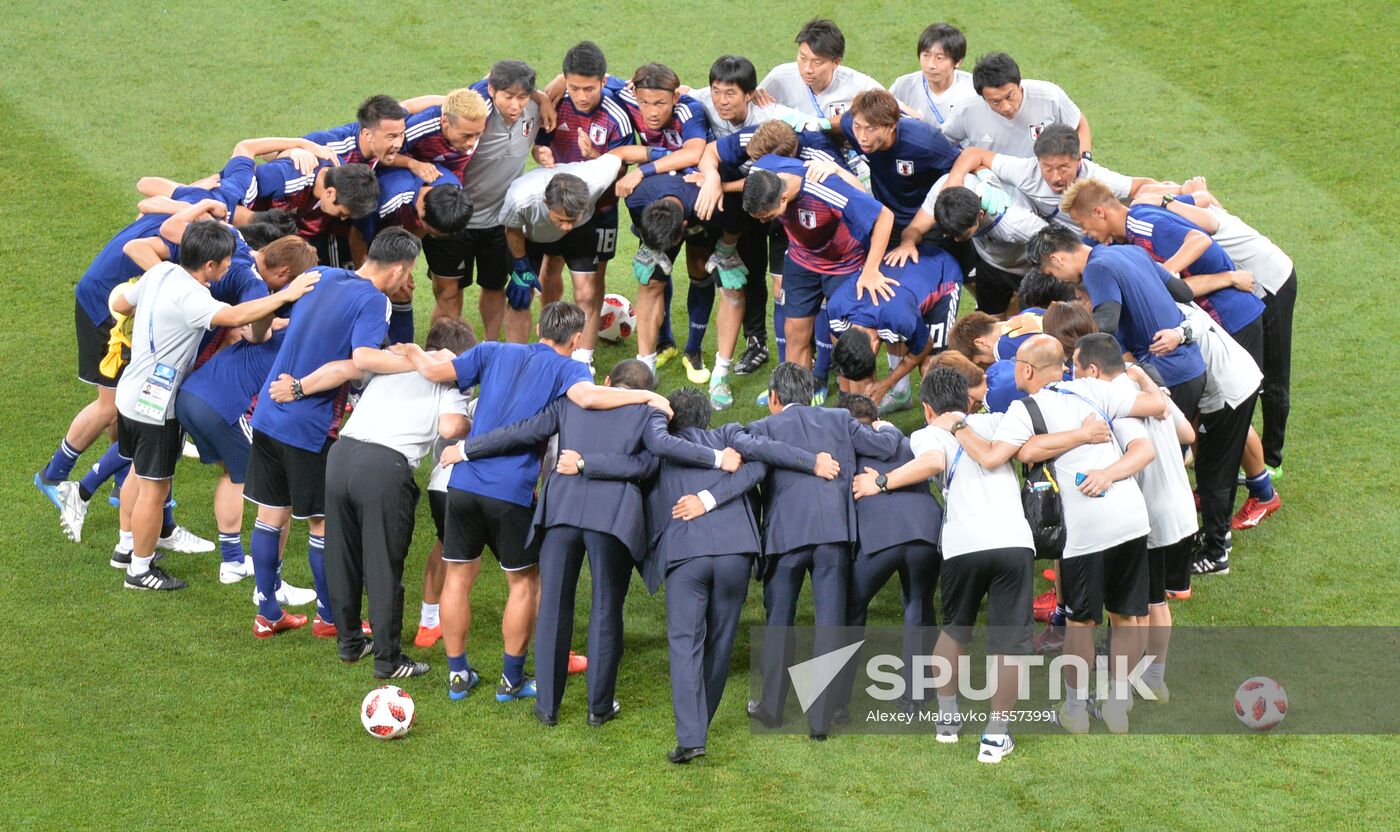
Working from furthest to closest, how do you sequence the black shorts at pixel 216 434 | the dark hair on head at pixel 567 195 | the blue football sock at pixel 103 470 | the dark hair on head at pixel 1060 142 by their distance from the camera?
the dark hair on head at pixel 567 195 < the dark hair on head at pixel 1060 142 < the blue football sock at pixel 103 470 < the black shorts at pixel 216 434

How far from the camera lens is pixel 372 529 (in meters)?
6.87

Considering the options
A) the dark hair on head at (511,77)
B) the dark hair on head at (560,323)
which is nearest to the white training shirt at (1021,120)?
the dark hair on head at (511,77)

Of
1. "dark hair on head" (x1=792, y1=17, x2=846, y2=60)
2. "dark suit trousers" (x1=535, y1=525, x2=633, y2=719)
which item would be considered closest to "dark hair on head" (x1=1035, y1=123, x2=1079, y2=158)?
"dark hair on head" (x1=792, y1=17, x2=846, y2=60)

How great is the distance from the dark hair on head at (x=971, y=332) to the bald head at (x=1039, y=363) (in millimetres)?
974

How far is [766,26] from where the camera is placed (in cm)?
1393

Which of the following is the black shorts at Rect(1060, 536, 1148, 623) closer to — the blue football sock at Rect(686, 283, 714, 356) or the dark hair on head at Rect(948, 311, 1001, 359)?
the dark hair on head at Rect(948, 311, 1001, 359)

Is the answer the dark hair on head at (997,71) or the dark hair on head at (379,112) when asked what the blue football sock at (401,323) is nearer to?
the dark hair on head at (379,112)

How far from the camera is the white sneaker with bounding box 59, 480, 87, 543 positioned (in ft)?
26.9

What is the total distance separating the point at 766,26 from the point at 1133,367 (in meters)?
8.00

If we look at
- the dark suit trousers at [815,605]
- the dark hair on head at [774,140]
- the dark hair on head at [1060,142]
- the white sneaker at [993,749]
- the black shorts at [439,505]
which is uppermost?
the dark hair on head at [1060,142]

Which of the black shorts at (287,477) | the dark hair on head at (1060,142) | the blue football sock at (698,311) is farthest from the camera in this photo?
the blue football sock at (698,311)

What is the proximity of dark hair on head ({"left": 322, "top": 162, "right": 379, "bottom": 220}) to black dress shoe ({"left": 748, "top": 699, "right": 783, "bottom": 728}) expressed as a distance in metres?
3.61

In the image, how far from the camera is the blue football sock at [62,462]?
27.2 feet

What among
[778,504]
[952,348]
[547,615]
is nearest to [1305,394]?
[952,348]
